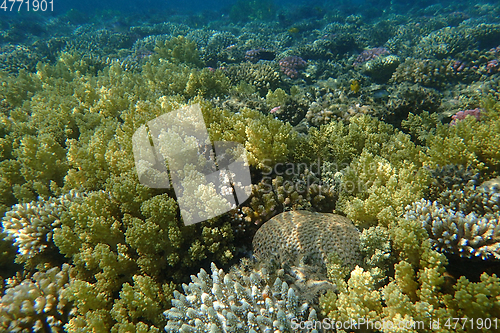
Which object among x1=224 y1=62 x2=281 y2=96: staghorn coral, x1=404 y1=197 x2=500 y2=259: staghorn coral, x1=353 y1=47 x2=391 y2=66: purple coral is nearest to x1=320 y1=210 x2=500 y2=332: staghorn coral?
x1=404 y1=197 x2=500 y2=259: staghorn coral

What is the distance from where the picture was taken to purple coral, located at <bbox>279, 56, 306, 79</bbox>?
10.5m

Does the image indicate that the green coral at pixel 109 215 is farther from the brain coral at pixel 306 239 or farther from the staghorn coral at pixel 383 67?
the staghorn coral at pixel 383 67

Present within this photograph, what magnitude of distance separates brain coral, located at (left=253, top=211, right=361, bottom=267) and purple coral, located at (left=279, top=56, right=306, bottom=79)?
8.50m

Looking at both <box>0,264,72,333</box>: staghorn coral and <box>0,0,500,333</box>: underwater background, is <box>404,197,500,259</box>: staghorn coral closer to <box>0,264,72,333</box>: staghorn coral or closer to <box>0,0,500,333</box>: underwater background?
<box>0,0,500,333</box>: underwater background

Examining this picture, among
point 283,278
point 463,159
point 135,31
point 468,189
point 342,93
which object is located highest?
point 135,31

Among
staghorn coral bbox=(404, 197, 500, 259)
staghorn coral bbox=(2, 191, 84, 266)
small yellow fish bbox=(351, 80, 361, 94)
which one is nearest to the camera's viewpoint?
staghorn coral bbox=(404, 197, 500, 259)

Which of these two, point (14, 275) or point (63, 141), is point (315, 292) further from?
point (63, 141)

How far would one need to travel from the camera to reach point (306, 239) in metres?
3.12

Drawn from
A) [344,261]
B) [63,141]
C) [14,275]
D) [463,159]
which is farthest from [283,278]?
[63,141]

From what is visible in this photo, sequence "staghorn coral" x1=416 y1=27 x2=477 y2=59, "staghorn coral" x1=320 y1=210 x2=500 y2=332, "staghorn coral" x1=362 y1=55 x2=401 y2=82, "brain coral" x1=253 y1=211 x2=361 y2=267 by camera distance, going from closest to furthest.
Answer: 1. "staghorn coral" x1=320 y1=210 x2=500 y2=332
2. "brain coral" x1=253 y1=211 x2=361 y2=267
3. "staghorn coral" x1=362 y1=55 x2=401 y2=82
4. "staghorn coral" x1=416 y1=27 x2=477 y2=59

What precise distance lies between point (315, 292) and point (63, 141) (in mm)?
5853

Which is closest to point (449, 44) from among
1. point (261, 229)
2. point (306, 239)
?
point (306, 239)

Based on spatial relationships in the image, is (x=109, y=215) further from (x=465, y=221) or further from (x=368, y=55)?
(x=368, y=55)

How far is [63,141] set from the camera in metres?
5.30
